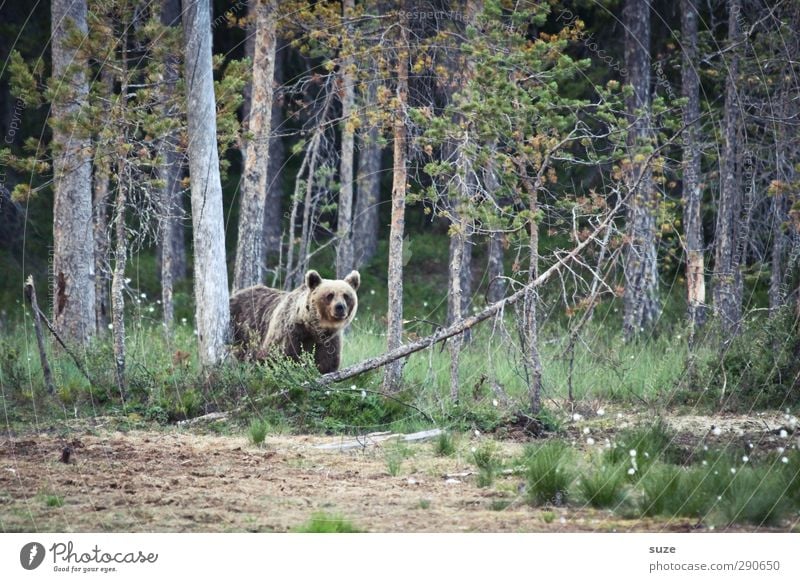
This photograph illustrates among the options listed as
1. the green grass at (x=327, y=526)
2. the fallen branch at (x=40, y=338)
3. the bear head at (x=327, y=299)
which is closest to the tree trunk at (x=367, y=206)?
the bear head at (x=327, y=299)

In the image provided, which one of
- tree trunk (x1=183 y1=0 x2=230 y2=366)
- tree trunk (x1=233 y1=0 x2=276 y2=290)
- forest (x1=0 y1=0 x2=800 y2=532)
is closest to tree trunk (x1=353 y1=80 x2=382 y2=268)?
forest (x1=0 y1=0 x2=800 y2=532)

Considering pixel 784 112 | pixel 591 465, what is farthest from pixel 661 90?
pixel 591 465

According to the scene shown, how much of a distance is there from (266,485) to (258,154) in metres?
7.08

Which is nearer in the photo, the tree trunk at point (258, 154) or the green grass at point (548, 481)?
the green grass at point (548, 481)

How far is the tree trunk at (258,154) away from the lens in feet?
45.3

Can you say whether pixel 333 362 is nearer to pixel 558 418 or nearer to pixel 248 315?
pixel 248 315

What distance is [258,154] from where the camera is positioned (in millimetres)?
14023

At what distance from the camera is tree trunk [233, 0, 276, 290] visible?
13.8 meters

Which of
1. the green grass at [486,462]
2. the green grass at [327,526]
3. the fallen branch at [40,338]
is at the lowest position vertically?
the green grass at [327,526]

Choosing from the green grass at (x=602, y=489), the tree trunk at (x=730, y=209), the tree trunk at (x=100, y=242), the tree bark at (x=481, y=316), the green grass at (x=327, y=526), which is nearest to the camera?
the green grass at (x=327, y=526)

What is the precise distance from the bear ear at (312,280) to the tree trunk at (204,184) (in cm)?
102

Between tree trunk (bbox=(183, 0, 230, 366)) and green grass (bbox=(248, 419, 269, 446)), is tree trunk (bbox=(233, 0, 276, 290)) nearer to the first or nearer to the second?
tree trunk (bbox=(183, 0, 230, 366))

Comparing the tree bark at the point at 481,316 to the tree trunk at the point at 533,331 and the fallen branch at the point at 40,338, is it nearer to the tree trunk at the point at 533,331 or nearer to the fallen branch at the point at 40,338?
the tree trunk at the point at 533,331

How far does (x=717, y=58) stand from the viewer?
1627 centimetres
